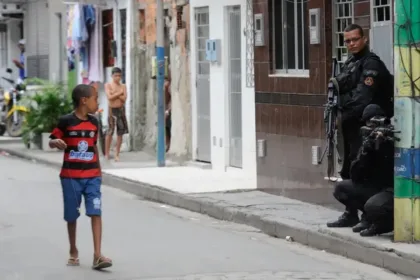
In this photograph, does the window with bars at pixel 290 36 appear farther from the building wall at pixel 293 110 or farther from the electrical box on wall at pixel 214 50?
the electrical box on wall at pixel 214 50

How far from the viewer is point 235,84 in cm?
1898

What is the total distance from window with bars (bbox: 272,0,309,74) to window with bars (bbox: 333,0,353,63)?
87 cm

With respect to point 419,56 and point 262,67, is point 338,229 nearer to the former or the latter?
point 419,56

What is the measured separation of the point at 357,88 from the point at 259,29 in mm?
4611

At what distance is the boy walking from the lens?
1071 centimetres

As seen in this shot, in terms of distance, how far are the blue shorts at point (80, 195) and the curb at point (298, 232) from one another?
98.3 inches

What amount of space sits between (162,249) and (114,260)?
83 cm

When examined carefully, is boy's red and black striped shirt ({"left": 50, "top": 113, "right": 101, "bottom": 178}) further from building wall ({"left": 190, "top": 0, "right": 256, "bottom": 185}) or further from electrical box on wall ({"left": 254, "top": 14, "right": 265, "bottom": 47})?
building wall ({"left": 190, "top": 0, "right": 256, "bottom": 185})

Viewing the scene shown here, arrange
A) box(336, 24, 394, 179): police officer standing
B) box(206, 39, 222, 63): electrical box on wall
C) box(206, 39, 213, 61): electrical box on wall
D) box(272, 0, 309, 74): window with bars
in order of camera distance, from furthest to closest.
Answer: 1. box(206, 39, 213, 61): electrical box on wall
2. box(206, 39, 222, 63): electrical box on wall
3. box(272, 0, 309, 74): window with bars
4. box(336, 24, 394, 179): police officer standing

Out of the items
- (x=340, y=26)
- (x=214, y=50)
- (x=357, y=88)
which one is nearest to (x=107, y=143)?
(x=214, y=50)

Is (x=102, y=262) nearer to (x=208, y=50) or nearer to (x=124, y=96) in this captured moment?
(x=208, y=50)

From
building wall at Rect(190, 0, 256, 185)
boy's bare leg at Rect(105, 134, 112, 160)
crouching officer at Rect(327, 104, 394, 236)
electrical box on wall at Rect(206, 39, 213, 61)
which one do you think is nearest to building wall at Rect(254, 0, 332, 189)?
building wall at Rect(190, 0, 256, 185)

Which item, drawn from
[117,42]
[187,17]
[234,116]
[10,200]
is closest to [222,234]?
[10,200]

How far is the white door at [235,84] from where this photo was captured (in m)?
18.8
